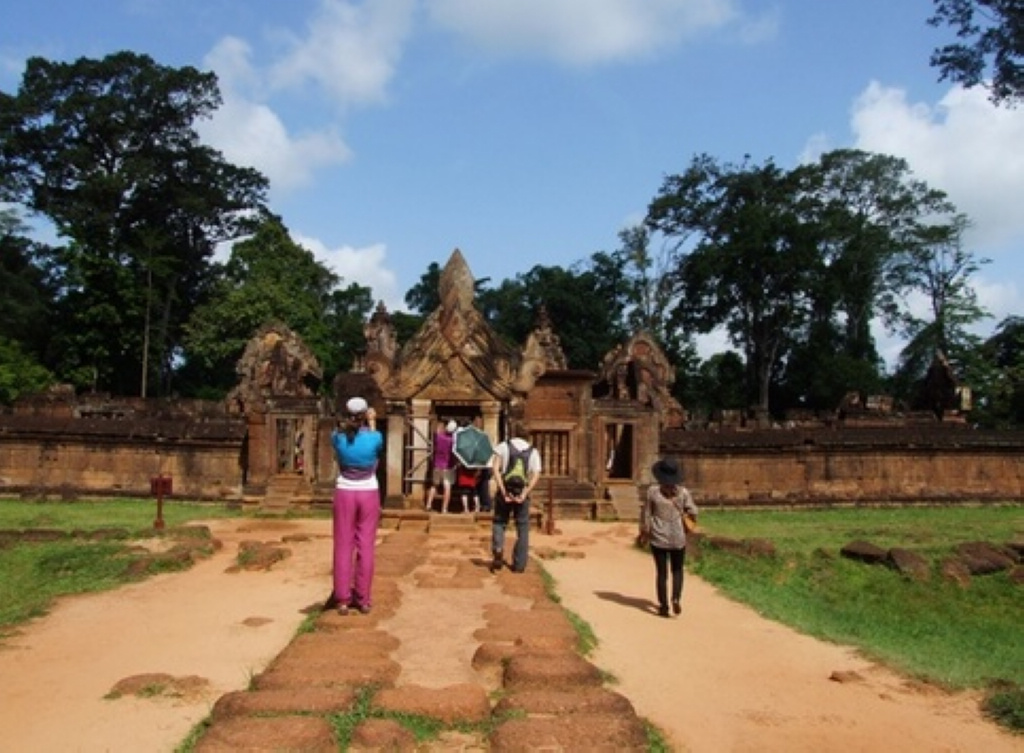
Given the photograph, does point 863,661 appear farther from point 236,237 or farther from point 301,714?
point 236,237

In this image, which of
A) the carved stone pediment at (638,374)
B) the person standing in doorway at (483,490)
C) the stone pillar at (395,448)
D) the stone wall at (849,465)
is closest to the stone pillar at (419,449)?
the stone pillar at (395,448)

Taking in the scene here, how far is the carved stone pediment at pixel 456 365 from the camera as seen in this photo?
14555mm

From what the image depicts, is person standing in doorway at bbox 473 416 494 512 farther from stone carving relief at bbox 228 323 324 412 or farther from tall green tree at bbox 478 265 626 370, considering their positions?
tall green tree at bbox 478 265 626 370

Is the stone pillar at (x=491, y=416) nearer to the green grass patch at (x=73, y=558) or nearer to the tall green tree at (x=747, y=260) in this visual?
the green grass patch at (x=73, y=558)

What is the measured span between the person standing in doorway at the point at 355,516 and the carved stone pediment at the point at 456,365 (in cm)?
709

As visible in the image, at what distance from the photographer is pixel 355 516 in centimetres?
738

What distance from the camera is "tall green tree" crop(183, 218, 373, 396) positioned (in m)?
44.7

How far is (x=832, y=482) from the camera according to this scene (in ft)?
68.6

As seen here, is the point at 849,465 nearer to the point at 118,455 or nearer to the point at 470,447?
the point at 470,447

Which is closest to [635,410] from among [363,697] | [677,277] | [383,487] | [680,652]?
[383,487]

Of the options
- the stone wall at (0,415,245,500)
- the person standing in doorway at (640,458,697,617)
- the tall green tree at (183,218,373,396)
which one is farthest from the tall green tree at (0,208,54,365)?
the person standing in doorway at (640,458,697,617)

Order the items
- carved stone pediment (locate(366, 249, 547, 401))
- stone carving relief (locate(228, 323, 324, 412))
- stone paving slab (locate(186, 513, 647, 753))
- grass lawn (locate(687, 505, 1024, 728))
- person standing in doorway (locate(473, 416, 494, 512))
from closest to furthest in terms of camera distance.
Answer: stone paving slab (locate(186, 513, 647, 753)) < grass lawn (locate(687, 505, 1024, 728)) < person standing in doorway (locate(473, 416, 494, 512)) < carved stone pediment (locate(366, 249, 547, 401)) < stone carving relief (locate(228, 323, 324, 412))

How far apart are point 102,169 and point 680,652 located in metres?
50.2

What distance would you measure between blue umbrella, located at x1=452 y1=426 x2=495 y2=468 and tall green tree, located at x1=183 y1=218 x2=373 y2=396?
1184 inches
